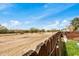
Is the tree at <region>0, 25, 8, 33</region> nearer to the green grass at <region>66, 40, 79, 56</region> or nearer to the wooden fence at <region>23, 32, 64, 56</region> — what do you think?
Answer: the wooden fence at <region>23, 32, 64, 56</region>

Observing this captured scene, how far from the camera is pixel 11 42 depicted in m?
1.61

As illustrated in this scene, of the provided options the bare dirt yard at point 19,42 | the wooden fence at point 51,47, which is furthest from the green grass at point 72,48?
the bare dirt yard at point 19,42

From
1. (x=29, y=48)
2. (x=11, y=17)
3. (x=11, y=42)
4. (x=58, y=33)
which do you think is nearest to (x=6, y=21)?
(x=11, y=17)

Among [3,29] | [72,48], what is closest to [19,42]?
[3,29]

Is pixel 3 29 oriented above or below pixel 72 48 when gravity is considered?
above

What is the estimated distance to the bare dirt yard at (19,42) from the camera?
1.58m

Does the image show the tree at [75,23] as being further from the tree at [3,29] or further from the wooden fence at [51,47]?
the tree at [3,29]

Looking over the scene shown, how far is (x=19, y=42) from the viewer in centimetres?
162

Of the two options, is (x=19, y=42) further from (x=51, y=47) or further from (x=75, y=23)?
(x=75, y=23)

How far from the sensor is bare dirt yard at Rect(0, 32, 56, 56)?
158cm

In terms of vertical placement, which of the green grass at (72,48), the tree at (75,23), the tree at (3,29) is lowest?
the green grass at (72,48)

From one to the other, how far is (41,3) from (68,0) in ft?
0.70

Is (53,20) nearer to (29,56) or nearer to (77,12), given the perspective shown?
(77,12)

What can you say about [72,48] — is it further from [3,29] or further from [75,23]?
[3,29]
